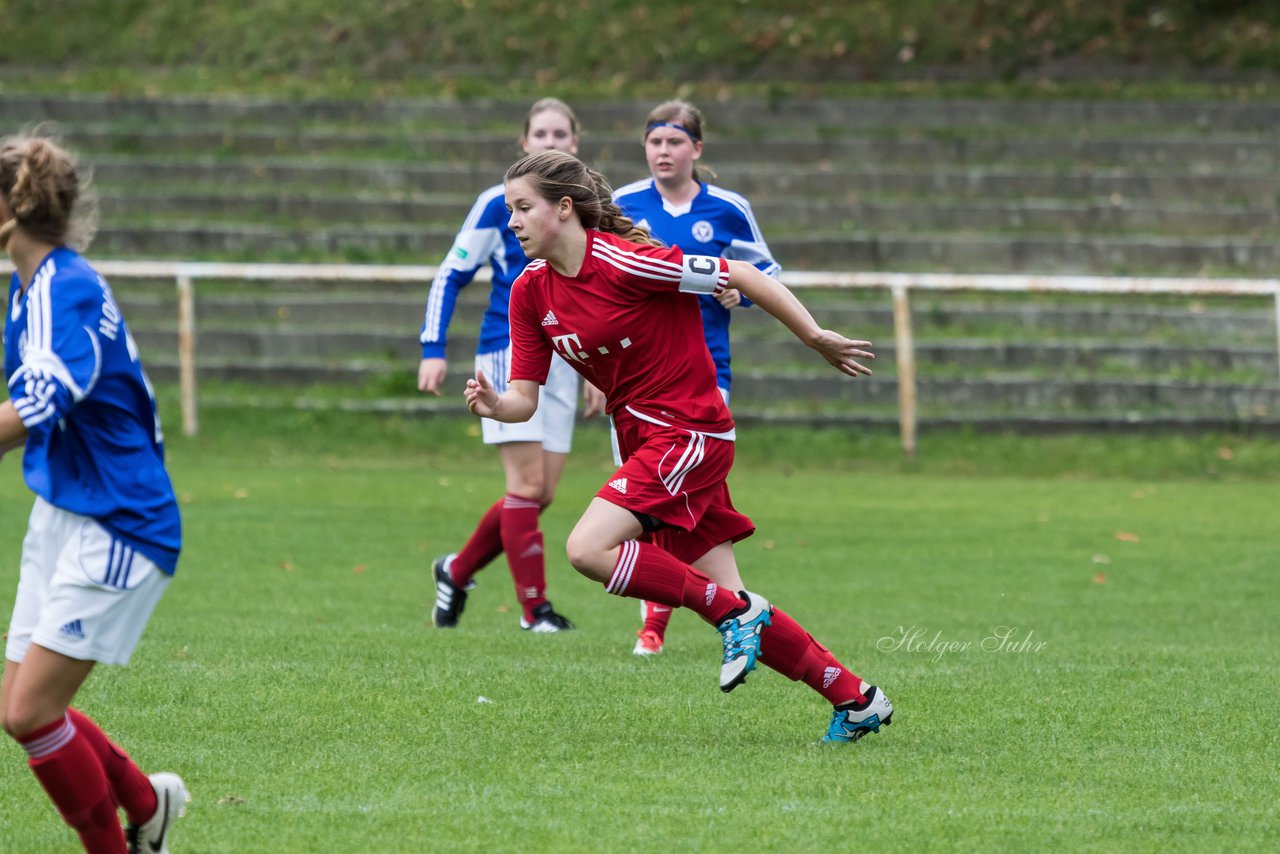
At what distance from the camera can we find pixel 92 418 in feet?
13.0

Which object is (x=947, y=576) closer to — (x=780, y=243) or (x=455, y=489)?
→ (x=455, y=489)

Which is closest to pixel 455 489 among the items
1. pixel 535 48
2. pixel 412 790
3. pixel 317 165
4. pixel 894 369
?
pixel 894 369

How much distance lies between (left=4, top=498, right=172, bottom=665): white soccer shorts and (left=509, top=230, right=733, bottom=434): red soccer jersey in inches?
68.5

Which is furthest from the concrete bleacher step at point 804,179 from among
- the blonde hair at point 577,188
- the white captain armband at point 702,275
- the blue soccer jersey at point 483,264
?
the white captain armband at point 702,275

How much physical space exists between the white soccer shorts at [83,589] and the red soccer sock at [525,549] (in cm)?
376

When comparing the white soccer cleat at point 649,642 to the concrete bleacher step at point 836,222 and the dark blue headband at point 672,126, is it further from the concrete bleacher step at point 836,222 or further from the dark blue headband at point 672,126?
the concrete bleacher step at point 836,222

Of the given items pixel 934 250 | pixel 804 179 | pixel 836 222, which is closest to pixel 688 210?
pixel 934 250

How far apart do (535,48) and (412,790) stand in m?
17.8

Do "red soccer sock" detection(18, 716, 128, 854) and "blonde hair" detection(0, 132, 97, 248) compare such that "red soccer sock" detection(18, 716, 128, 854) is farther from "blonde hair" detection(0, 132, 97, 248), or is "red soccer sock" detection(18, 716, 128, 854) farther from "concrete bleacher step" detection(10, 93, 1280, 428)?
"concrete bleacher step" detection(10, 93, 1280, 428)

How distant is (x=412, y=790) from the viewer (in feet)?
15.5

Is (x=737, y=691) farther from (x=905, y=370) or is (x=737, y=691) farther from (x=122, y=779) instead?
(x=905, y=370)

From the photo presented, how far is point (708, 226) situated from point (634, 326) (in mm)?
2174

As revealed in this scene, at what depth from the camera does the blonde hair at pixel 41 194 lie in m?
3.95

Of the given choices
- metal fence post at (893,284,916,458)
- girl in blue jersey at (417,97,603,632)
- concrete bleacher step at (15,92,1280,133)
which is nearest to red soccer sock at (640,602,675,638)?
girl in blue jersey at (417,97,603,632)
